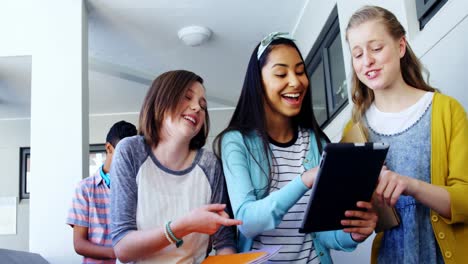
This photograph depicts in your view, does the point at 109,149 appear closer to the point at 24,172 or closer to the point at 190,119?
the point at 190,119

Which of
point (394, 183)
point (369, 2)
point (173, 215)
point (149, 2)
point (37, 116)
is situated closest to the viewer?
point (394, 183)

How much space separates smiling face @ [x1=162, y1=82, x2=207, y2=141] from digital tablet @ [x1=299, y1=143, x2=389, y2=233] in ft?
1.27

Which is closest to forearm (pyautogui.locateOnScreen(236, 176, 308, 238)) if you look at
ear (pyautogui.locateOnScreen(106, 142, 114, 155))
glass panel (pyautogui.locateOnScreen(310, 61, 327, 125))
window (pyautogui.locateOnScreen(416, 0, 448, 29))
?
window (pyautogui.locateOnScreen(416, 0, 448, 29))

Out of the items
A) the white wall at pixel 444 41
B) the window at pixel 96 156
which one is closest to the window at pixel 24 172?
the window at pixel 96 156

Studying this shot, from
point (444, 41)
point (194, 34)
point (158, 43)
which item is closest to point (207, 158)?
point (444, 41)

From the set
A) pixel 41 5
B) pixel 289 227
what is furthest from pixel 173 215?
pixel 41 5

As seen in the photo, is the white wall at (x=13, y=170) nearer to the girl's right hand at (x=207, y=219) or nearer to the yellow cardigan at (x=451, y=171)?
the girl's right hand at (x=207, y=219)

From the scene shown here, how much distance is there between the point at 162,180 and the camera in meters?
1.07

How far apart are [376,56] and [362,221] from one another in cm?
40

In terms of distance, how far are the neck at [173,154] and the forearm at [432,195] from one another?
514 millimetres

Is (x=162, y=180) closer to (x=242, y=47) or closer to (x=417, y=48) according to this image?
(x=417, y=48)

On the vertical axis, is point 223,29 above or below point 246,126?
above

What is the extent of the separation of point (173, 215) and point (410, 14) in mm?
1105

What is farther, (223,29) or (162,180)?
(223,29)
